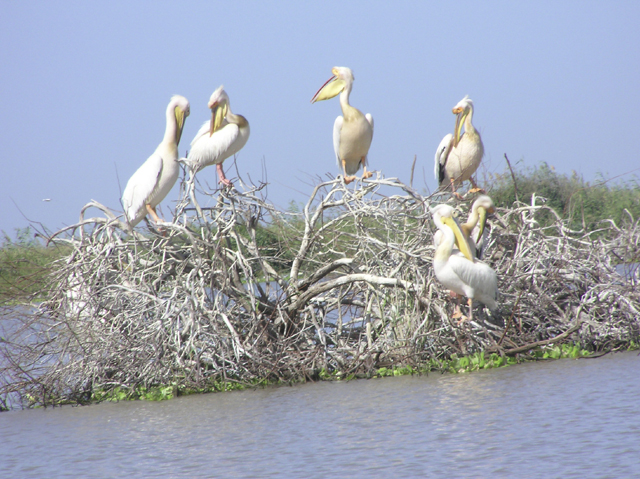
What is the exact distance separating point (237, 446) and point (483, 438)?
1721 mm

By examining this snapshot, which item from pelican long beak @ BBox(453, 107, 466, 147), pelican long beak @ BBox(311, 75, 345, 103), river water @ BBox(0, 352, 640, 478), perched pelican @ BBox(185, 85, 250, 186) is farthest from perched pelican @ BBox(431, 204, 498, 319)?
pelican long beak @ BBox(311, 75, 345, 103)

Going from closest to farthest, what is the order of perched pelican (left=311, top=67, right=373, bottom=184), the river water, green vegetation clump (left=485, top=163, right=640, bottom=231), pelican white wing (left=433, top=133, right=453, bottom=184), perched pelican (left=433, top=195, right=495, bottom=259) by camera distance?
the river water < perched pelican (left=433, top=195, right=495, bottom=259) < perched pelican (left=311, top=67, right=373, bottom=184) < pelican white wing (left=433, top=133, right=453, bottom=184) < green vegetation clump (left=485, top=163, right=640, bottom=231)

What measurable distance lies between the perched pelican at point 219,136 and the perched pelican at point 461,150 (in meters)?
2.34

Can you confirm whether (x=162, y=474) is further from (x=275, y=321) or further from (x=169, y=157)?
(x=169, y=157)

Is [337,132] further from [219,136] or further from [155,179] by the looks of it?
[155,179]

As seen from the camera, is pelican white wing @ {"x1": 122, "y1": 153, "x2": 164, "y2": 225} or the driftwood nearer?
the driftwood

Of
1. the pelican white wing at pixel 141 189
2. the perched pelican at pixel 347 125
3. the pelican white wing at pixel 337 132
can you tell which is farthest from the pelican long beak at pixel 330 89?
the pelican white wing at pixel 141 189

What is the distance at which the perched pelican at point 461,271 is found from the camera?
644cm

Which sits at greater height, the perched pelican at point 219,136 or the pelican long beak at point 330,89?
the pelican long beak at point 330,89

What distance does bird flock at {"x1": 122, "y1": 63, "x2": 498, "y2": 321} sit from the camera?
6.54 meters

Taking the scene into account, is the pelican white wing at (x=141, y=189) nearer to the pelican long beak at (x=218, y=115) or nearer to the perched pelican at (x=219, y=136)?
the perched pelican at (x=219, y=136)

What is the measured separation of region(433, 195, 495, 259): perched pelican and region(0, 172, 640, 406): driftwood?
382 millimetres

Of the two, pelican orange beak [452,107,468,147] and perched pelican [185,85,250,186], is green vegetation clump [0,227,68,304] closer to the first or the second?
perched pelican [185,85,250,186]

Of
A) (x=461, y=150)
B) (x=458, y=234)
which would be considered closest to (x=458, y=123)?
(x=461, y=150)
